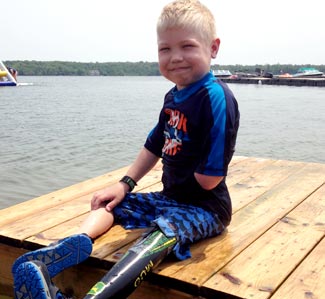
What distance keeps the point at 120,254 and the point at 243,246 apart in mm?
662

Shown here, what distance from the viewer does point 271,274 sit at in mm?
2307

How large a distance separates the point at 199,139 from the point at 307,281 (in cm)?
87

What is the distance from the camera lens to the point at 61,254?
2.29 meters

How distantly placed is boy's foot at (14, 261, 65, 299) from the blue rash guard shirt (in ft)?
2.97

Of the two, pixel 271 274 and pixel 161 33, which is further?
pixel 161 33

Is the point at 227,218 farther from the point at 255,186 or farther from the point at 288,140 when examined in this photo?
the point at 288,140

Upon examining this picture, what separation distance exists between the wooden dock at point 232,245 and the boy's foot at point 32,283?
51cm

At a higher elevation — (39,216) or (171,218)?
(171,218)

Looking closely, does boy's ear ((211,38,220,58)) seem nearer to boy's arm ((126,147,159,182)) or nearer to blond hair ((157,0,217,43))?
blond hair ((157,0,217,43))

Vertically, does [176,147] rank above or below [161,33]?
below

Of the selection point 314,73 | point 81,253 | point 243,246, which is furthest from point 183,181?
point 314,73

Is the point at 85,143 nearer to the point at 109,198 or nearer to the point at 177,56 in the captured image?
the point at 109,198

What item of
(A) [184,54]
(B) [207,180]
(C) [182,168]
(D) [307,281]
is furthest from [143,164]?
(D) [307,281]

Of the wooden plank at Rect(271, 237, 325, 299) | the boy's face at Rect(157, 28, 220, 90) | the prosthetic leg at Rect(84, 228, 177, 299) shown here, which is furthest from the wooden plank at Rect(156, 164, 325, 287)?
the boy's face at Rect(157, 28, 220, 90)
